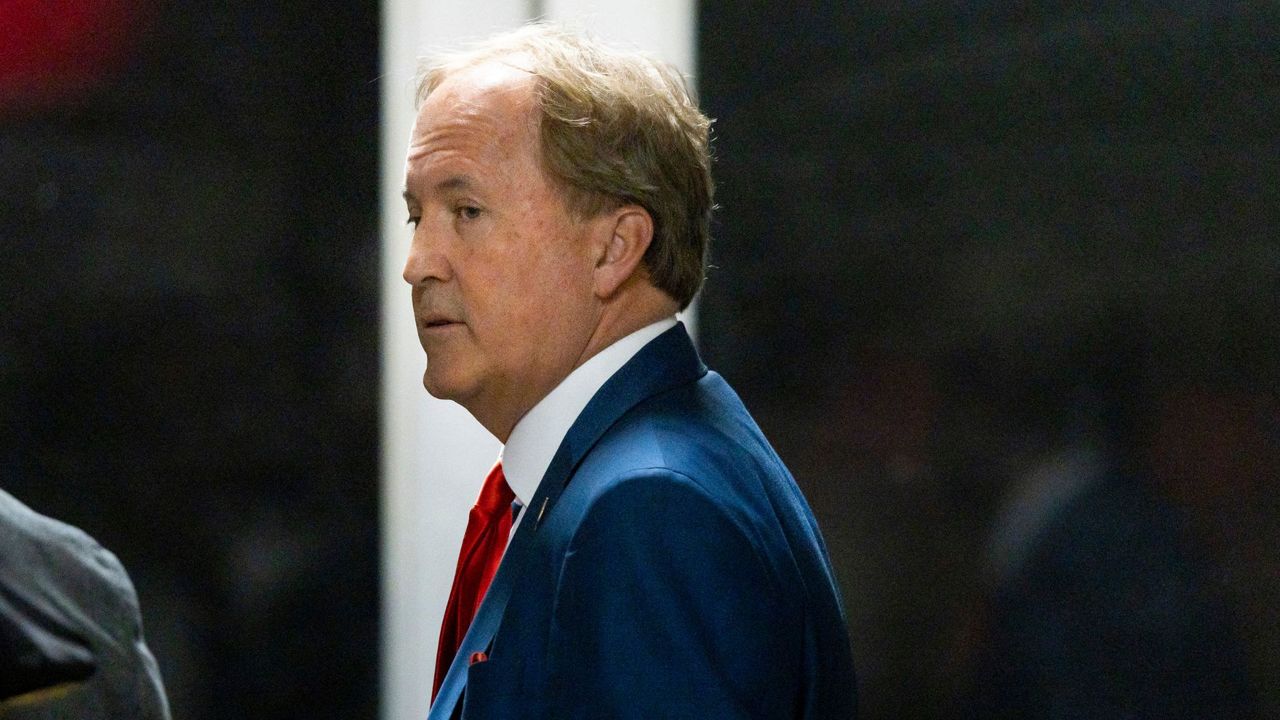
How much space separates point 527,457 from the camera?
1.24m

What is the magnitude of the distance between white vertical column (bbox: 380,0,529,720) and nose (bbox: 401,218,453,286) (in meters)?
0.71

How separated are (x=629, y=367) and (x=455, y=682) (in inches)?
11.9

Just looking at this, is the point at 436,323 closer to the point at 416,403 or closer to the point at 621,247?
the point at 621,247

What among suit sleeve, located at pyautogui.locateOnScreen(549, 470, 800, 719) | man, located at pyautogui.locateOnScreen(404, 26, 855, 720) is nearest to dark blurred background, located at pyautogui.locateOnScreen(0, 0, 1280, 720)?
man, located at pyautogui.locateOnScreen(404, 26, 855, 720)


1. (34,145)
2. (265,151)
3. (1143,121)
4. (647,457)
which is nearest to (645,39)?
(265,151)

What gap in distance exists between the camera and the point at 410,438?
6.59 feet

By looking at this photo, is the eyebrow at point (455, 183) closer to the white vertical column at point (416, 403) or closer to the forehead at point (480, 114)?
the forehead at point (480, 114)

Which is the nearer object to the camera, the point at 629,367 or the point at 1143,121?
the point at 629,367

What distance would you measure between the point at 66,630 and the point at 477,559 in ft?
2.16

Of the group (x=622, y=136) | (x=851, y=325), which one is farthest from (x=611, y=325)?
(x=851, y=325)

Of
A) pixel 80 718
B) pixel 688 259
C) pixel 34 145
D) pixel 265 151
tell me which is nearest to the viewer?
pixel 688 259

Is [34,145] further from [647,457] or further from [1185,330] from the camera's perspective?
[1185,330]

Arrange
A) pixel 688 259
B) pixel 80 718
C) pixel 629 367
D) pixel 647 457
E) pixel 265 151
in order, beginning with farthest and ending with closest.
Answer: pixel 265 151, pixel 80 718, pixel 688 259, pixel 629 367, pixel 647 457

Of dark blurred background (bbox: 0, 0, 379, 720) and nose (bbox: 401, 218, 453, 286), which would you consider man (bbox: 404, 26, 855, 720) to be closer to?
nose (bbox: 401, 218, 453, 286)
